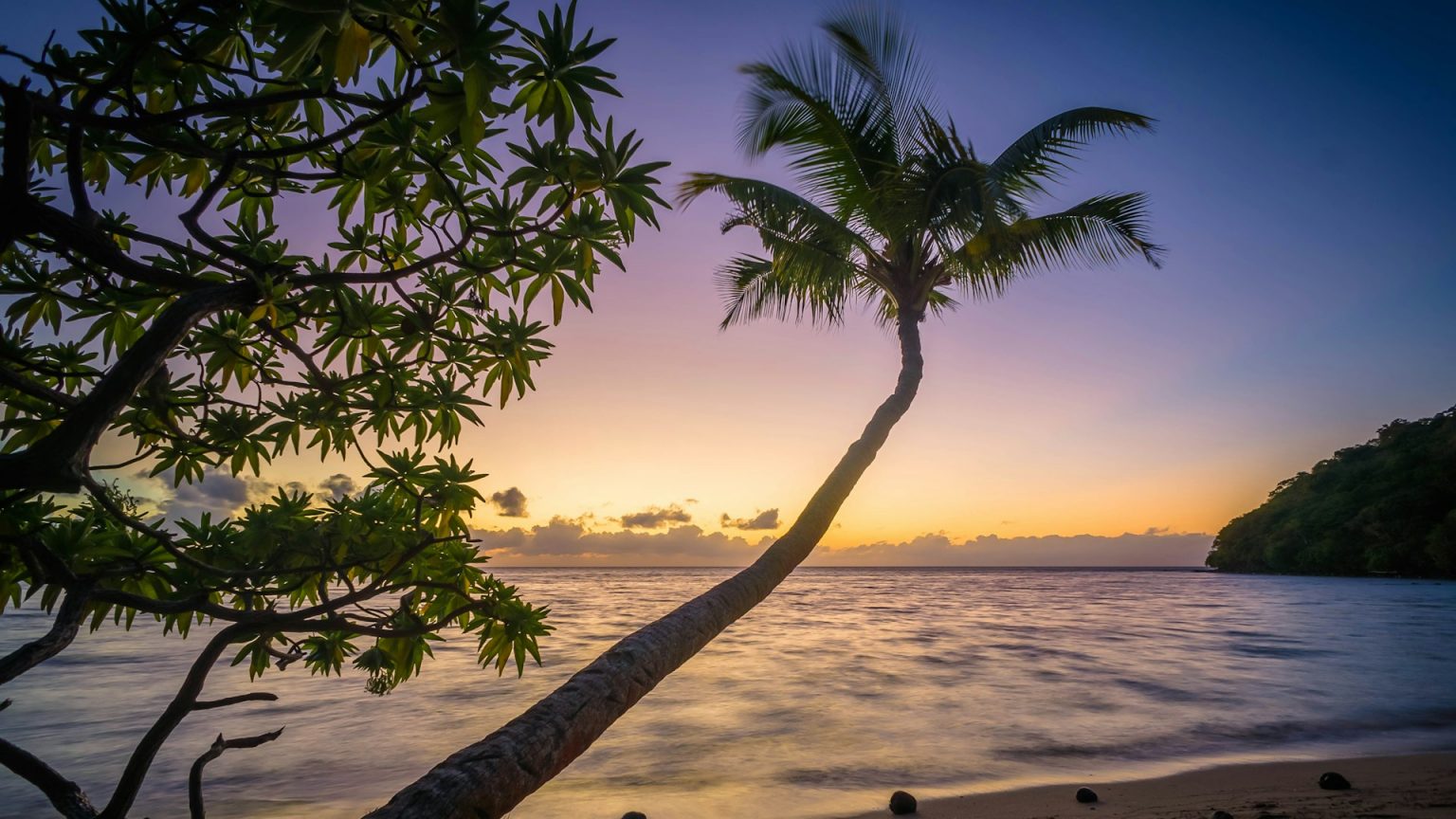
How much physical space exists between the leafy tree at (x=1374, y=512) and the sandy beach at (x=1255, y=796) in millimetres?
44750

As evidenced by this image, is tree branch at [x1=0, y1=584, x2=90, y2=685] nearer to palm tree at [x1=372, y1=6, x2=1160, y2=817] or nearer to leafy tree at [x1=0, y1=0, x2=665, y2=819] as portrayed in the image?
leafy tree at [x1=0, y1=0, x2=665, y2=819]

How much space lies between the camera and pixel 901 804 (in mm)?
5363

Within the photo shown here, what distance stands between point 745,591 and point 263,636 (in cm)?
215

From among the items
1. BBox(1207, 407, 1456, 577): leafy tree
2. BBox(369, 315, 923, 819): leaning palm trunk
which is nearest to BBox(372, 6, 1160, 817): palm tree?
BBox(369, 315, 923, 819): leaning palm trunk

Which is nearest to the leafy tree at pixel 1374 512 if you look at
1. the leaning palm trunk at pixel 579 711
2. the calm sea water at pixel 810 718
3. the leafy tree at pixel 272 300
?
the calm sea water at pixel 810 718

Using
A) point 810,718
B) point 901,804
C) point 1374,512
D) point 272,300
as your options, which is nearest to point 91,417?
point 272,300

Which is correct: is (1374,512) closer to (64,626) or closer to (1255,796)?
(1255,796)

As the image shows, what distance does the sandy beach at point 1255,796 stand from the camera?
15.0 feet

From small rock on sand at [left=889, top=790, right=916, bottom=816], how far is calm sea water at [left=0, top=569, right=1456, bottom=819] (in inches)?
13.4

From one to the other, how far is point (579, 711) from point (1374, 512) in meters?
57.5

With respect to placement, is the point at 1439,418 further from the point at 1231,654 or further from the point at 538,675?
the point at 538,675

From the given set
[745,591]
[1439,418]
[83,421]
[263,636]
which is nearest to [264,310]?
[83,421]

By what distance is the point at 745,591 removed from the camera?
361 cm

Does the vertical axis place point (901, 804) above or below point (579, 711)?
below
